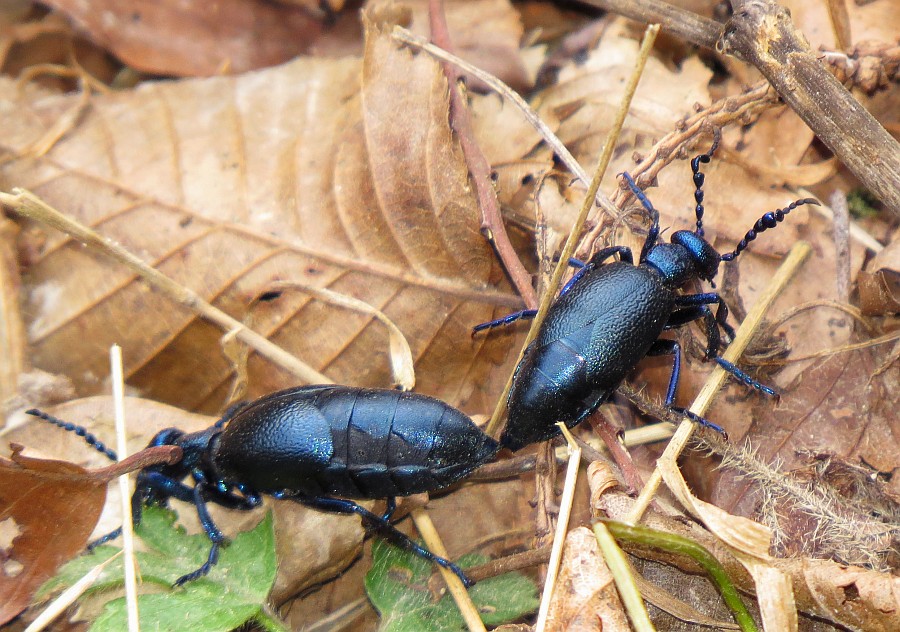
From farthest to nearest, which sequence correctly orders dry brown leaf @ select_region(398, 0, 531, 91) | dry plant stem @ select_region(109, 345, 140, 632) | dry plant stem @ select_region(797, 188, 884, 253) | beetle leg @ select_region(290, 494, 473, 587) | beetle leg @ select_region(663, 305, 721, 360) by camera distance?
dry brown leaf @ select_region(398, 0, 531, 91)
dry plant stem @ select_region(797, 188, 884, 253)
beetle leg @ select_region(663, 305, 721, 360)
beetle leg @ select_region(290, 494, 473, 587)
dry plant stem @ select_region(109, 345, 140, 632)

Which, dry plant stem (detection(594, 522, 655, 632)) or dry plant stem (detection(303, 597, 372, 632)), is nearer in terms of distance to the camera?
dry plant stem (detection(594, 522, 655, 632))

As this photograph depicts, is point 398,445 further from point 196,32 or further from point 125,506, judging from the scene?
point 196,32

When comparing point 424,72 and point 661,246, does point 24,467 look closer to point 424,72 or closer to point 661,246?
point 424,72

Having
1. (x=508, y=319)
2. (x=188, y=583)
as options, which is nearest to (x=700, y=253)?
(x=508, y=319)

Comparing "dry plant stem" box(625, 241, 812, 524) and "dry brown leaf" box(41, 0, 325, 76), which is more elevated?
"dry brown leaf" box(41, 0, 325, 76)

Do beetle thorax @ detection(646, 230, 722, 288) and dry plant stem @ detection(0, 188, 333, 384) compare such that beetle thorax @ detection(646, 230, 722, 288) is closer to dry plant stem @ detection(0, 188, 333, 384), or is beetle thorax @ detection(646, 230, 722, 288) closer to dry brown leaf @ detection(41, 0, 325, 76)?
dry plant stem @ detection(0, 188, 333, 384)

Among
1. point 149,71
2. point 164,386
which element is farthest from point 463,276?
point 149,71

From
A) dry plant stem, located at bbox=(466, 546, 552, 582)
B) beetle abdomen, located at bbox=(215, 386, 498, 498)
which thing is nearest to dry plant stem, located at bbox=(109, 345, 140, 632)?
beetle abdomen, located at bbox=(215, 386, 498, 498)
